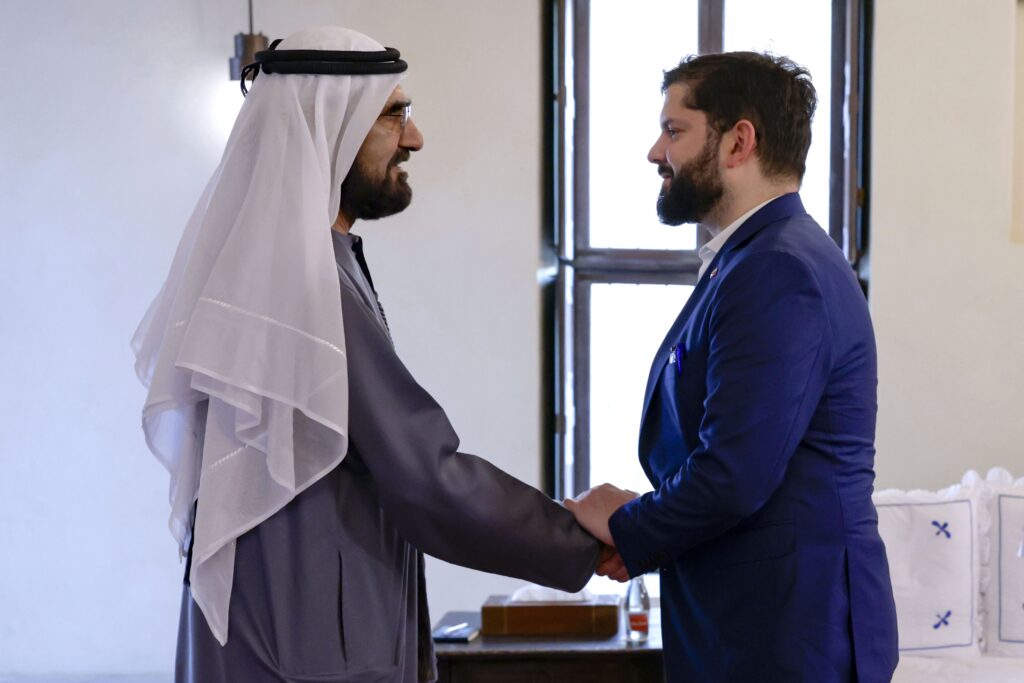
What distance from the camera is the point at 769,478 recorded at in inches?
83.0

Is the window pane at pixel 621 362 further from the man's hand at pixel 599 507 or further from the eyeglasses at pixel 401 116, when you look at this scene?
the eyeglasses at pixel 401 116

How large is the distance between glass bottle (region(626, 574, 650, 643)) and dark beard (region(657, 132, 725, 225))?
52.9 inches

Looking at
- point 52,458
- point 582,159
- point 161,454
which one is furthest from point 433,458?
point 52,458

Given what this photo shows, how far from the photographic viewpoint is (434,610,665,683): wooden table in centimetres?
330

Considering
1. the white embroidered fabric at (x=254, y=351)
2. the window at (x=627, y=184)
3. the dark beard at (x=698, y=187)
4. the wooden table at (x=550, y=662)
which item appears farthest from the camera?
the window at (x=627, y=184)

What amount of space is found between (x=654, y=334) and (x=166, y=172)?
214cm

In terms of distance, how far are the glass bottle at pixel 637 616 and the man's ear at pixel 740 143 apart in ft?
4.73

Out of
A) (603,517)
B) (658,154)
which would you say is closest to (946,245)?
(658,154)

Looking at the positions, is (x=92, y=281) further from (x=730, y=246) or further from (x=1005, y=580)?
(x=1005, y=580)

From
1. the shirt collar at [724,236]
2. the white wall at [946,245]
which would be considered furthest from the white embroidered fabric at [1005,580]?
the shirt collar at [724,236]

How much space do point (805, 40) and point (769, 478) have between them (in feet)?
10.7

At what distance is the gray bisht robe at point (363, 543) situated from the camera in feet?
6.85

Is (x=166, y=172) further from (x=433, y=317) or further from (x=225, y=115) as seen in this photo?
(x=433, y=317)

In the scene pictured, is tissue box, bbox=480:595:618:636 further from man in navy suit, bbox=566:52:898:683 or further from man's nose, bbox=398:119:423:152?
man's nose, bbox=398:119:423:152
